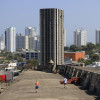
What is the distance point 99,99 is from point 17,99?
4.50 metres

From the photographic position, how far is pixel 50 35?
83875mm

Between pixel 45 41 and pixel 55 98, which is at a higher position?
pixel 45 41

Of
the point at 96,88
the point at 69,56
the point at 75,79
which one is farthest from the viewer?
the point at 69,56

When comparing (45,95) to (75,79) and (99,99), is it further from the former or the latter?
(75,79)

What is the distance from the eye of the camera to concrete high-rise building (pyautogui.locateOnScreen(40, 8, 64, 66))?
274 feet

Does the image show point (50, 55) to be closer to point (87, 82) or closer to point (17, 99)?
point (87, 82)

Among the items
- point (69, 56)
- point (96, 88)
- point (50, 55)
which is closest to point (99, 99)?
point (96, 88)

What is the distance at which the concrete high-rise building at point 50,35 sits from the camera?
274 feet

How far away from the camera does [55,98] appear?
18.1m

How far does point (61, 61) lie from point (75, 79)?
197ft

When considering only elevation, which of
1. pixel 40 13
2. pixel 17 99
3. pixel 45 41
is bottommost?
pixel 17 99

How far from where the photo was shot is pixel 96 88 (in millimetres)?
21062

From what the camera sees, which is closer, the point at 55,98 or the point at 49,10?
the point at 55,98

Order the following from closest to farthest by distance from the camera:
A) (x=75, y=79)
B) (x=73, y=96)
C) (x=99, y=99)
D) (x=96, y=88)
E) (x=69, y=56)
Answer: (x=99, y=99) → (x=73, y=96) → (x=96, y=88) → (x=75, y=79) → (x=69, y=56)
